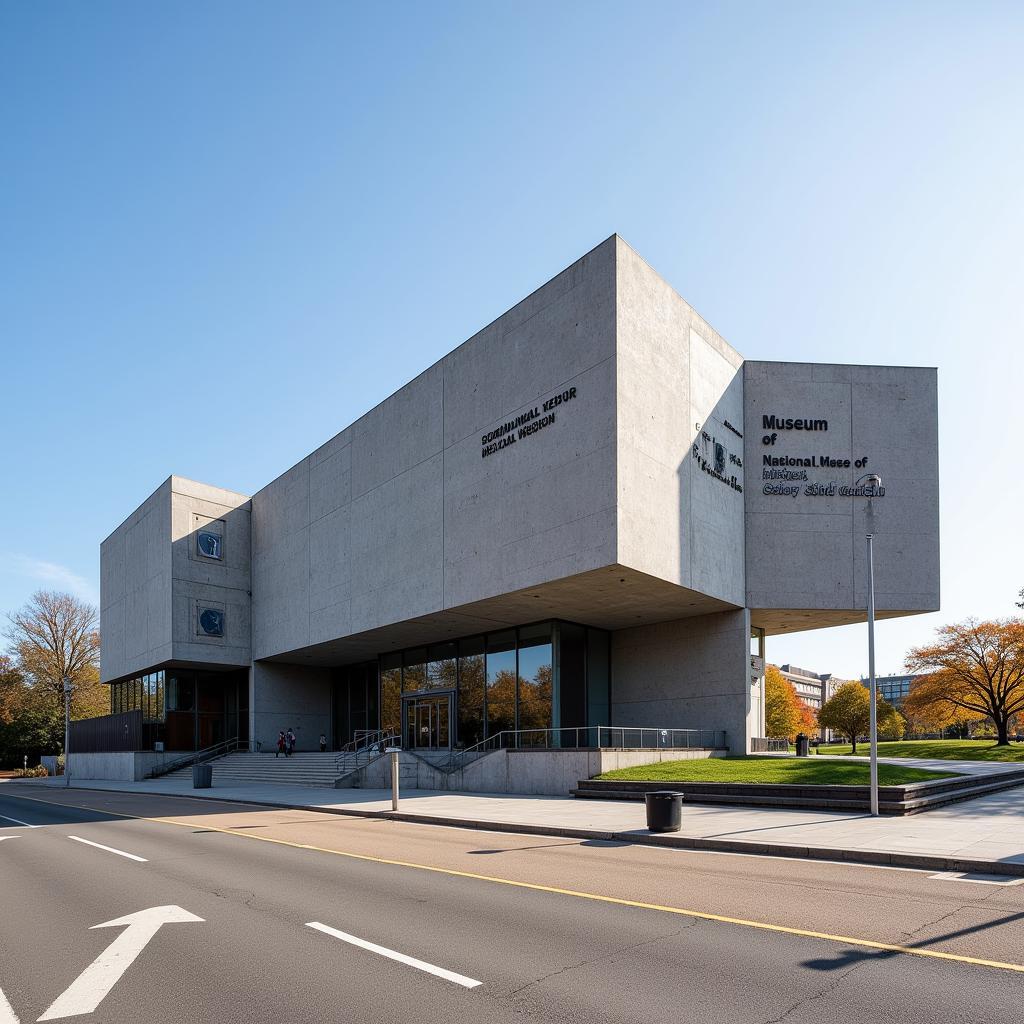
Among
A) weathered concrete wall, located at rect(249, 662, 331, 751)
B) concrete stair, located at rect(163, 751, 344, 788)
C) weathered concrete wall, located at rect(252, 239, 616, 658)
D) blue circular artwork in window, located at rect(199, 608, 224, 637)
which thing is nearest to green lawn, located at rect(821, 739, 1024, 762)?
weathered concrete wall, located at rect(252, 239, 616, 658)

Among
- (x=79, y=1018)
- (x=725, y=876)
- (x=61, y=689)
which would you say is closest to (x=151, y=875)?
(x=79, y=1018)

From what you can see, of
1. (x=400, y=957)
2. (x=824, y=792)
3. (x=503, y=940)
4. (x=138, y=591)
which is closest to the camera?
(x=400, y=957)

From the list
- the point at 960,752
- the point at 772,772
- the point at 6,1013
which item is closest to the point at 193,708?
the point at 772,772

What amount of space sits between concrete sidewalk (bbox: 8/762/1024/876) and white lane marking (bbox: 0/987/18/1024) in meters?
10.8

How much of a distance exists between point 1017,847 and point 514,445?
2047 centimetres

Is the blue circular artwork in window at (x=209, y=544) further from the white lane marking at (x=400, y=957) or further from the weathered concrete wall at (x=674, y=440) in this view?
the white lane marking at (x=400, y=957)

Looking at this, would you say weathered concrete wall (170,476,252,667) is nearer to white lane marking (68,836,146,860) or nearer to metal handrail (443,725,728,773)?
metal handrail (443,725,728,773)

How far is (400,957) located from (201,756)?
47052 mm

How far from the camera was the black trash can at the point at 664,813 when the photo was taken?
15648 millimetres

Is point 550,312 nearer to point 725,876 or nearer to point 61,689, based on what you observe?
point 725,876

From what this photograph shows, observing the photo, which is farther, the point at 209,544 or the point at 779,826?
the point at 209,544

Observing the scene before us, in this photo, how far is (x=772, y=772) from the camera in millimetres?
23391

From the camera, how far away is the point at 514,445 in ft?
99.8

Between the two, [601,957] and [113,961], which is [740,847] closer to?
[601,957]
